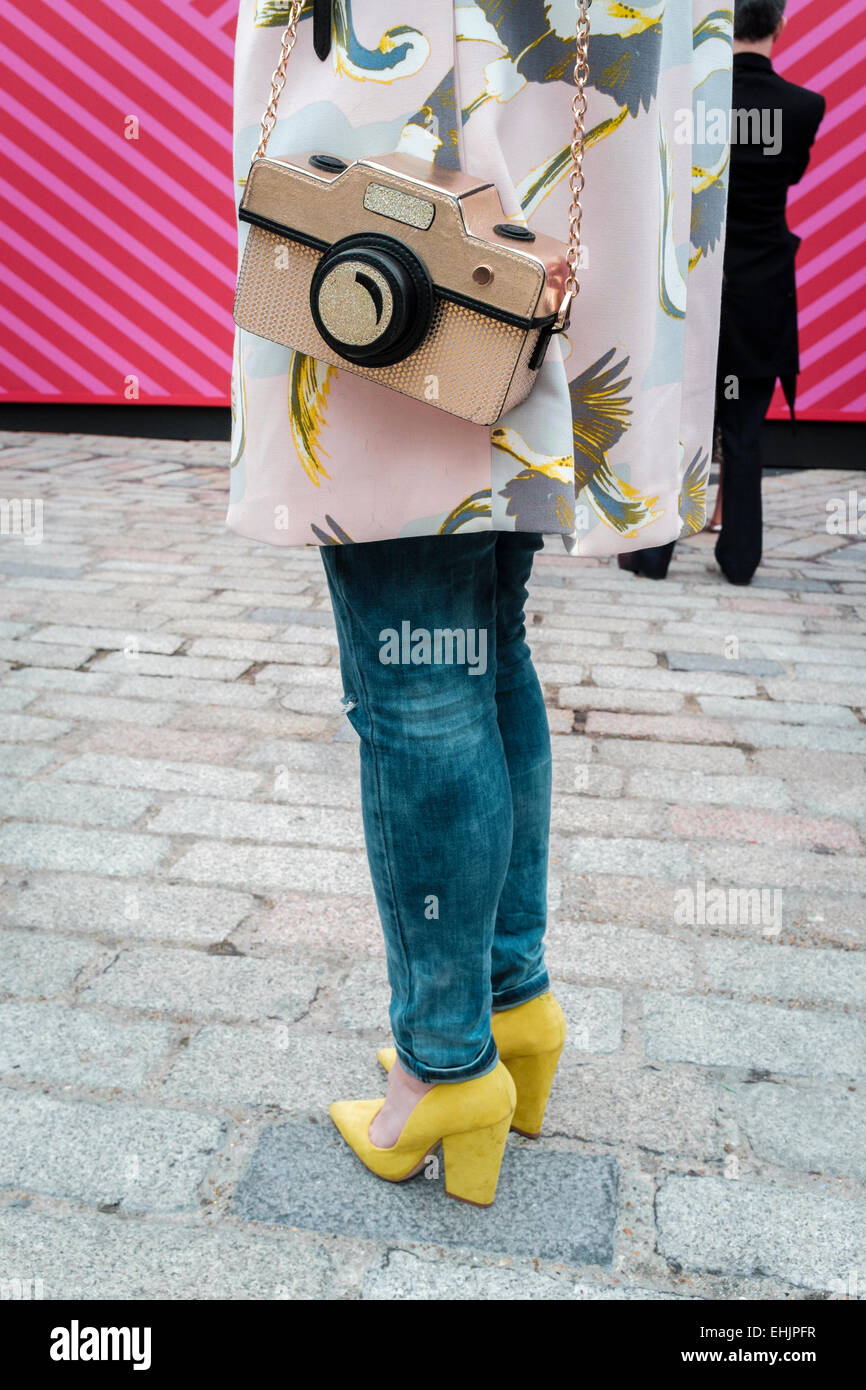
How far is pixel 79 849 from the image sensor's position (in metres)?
2.23

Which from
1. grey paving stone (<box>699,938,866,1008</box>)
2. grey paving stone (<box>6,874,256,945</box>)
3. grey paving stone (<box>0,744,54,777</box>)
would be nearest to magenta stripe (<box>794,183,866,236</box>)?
grey paving stone (<box>0,744,54,777</box>)

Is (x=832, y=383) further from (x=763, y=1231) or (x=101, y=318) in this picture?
(x=763, y=1231)

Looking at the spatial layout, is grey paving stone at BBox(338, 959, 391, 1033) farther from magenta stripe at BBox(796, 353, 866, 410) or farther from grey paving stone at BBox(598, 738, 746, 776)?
magenta stripe at BBox(796, 353, 866, 410)

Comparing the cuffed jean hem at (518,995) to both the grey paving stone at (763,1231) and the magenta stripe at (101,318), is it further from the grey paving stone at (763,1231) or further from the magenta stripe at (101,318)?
the magenta stripe at (101,318)

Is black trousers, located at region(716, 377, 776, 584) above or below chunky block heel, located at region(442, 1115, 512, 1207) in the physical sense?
above

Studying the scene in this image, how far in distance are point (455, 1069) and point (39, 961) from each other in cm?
83

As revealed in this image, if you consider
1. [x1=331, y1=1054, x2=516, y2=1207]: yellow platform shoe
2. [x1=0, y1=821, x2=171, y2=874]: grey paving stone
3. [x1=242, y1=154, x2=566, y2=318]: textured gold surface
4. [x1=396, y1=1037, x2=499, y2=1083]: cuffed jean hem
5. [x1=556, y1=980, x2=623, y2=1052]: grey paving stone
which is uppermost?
[x1=242, y1=154, x2=566, y2=318]: textured gold surface

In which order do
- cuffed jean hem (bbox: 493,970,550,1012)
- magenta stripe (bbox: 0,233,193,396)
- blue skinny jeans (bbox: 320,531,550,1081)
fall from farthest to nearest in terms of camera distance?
magenta stripe (bbox: 0,233,193,396) < cuffed jean hem (bbox: 493,970,550,1012) < blue skinny jeans (bbox: 320,531,550,1081)

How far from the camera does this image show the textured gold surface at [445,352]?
99 centimetres

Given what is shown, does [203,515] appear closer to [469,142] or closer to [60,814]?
[60,814]

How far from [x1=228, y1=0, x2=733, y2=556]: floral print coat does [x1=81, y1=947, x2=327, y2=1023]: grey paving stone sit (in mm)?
883

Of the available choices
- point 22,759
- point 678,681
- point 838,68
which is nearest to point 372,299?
point 22,759

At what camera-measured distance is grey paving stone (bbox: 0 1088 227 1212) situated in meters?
1.38
